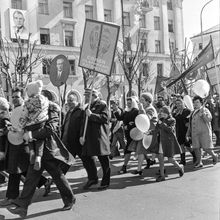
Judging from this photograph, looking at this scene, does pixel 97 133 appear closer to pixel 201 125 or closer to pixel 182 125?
pixel 201 125

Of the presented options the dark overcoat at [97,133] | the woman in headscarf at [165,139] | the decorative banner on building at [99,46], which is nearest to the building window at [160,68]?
the woman in headscarf at [165,139]

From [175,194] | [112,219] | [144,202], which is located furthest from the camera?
[175,194]

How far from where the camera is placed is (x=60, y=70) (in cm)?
979

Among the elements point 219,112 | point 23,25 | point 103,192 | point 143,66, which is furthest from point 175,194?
point 143,66

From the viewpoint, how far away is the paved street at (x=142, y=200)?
528 centimetres

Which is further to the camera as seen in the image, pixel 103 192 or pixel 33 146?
pixel 103 192

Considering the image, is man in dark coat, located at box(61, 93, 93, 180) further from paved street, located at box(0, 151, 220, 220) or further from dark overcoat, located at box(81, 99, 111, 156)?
paved street, located at box(0, 151, 220, 220)

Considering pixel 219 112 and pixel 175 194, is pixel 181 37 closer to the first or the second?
pixel 219 112

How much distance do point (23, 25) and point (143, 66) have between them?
12.8 metres

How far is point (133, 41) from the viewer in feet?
140

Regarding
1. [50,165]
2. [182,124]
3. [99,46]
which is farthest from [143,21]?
[50,165]

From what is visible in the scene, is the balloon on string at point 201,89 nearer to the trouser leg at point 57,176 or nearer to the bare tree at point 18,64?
the trouser leg at point 57,176

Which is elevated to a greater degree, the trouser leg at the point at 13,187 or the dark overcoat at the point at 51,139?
the dark overcoat at the point at 51,139

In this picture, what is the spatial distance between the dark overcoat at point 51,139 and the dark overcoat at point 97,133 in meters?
1.17
